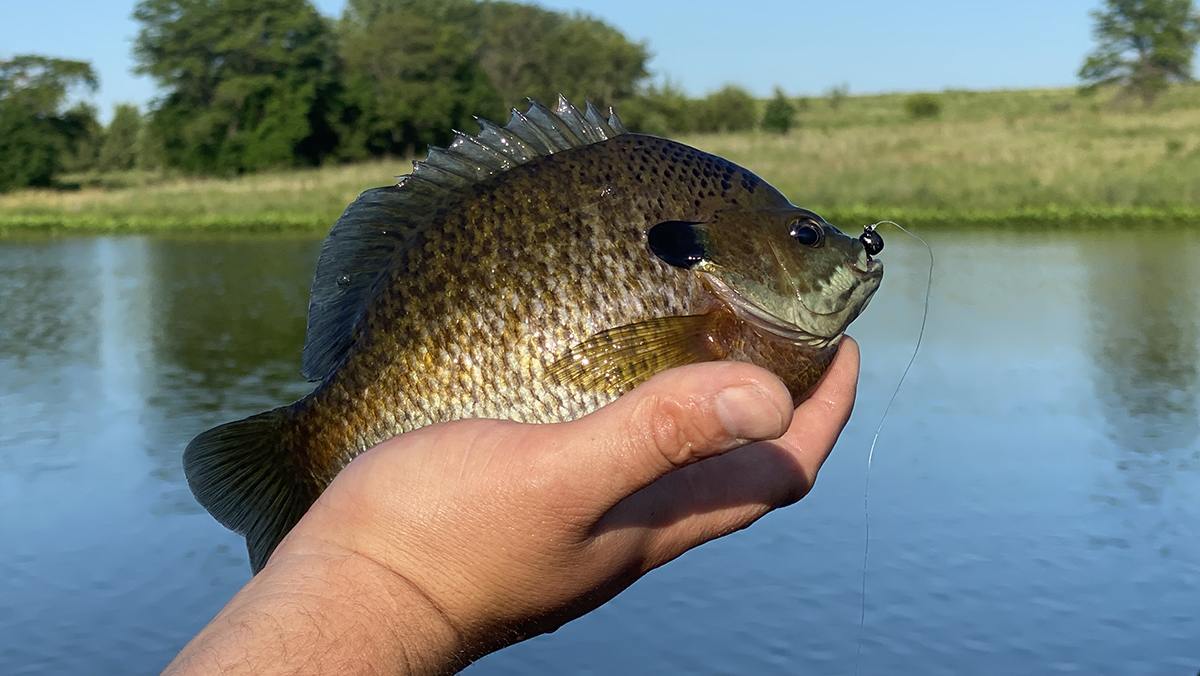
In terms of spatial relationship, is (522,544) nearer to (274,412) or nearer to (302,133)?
(274,412)

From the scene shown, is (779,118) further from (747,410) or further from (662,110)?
(747,410)

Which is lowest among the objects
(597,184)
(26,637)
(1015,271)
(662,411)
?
(26,637)

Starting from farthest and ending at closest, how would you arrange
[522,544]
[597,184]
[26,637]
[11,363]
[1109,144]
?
[1109,144]
[11,363]
[26,637]
[597,184]
[522,544]

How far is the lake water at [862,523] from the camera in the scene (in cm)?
672

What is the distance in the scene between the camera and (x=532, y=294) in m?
2.09

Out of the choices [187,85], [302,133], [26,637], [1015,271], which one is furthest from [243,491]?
[187,85]

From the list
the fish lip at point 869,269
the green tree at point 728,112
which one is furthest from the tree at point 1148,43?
the fish lip at point 869,269

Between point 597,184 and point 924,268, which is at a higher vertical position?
point 597,184

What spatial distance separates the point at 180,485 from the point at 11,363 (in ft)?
20.8

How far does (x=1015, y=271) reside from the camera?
1941 centimetres

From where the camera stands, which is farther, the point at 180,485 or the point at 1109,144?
the point at 1109,144

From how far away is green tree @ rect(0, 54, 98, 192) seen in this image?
43062mm

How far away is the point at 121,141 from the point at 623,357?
61.7 m

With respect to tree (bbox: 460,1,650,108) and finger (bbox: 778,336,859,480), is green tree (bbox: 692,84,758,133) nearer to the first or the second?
tree (bbox: 460,1,650,108)
